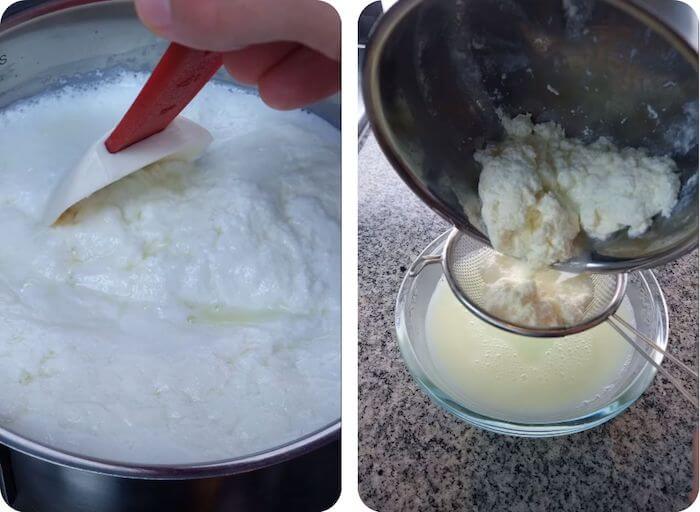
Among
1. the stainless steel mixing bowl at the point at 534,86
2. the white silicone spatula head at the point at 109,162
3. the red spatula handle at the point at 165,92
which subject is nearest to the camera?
the stainless steel mixing bowl at the point at 534,86

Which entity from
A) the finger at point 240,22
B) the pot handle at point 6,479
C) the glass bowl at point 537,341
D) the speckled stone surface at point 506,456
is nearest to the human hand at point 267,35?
the finger at point 240,22

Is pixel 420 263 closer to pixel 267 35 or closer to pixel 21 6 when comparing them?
pixel 267 35

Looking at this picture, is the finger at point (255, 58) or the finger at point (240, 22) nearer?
the finger at point (240, 22)

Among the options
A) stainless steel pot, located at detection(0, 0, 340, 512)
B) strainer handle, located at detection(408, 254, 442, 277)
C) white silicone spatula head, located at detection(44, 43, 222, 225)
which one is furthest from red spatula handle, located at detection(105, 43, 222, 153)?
strainer handle, located at detection(408, 254, 442, 277)

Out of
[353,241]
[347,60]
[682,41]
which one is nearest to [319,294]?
[353,241]

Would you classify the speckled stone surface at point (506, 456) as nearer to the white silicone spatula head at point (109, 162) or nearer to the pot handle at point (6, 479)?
the white silicone spatula head at point (109, 162)

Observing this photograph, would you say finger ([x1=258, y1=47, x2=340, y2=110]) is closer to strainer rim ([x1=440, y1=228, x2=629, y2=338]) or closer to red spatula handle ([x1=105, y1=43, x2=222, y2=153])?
red spatula handle ([x1=105, y1=43, x2=222, y2=153])
